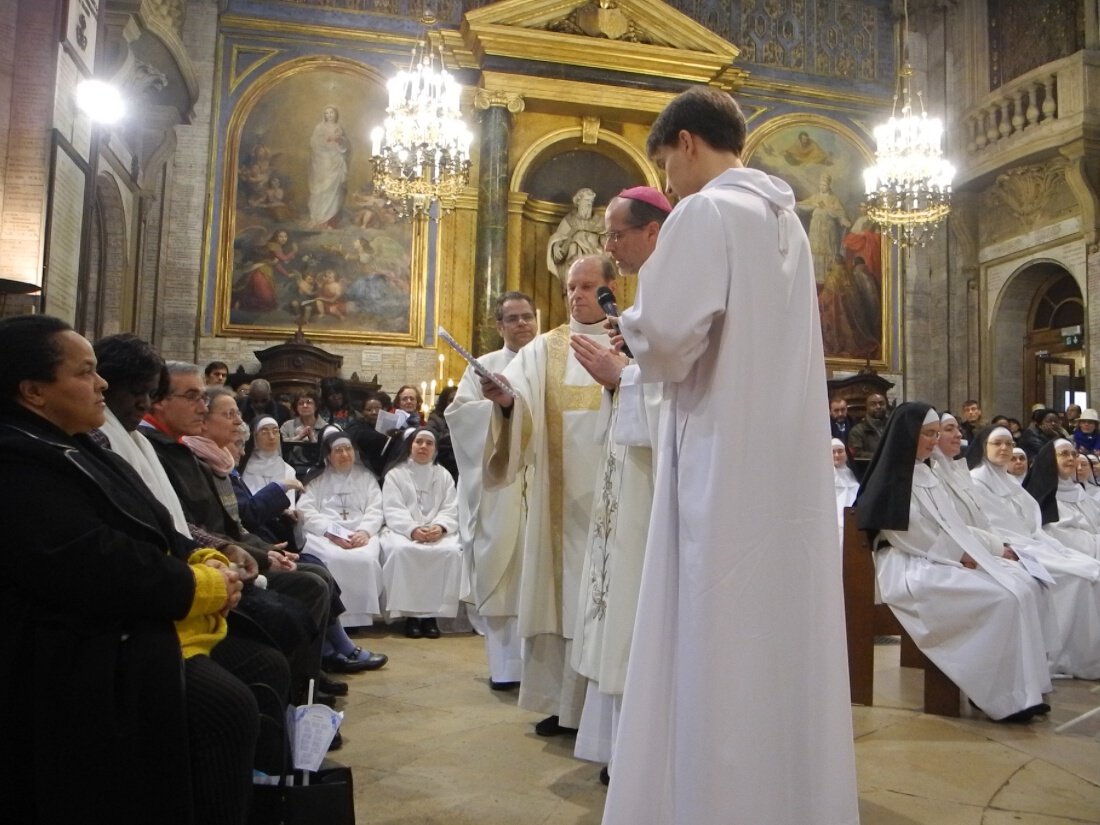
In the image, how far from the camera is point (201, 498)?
140 inches

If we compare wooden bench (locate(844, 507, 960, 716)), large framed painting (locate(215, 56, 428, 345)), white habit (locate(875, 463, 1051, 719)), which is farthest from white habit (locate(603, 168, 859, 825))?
large framed painting (locate(215, 56, 428, 345))

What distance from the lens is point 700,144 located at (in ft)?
7.70

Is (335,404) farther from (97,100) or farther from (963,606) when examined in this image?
(963,606)

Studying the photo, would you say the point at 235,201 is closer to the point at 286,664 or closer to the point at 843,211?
the point at 843,211

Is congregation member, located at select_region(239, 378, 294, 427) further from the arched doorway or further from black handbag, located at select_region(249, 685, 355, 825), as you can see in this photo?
the arched doorway

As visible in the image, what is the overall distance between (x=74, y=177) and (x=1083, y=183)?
11.8 m

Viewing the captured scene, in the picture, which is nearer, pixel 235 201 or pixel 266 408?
pixel 266 408

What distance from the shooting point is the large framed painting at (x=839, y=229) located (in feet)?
46.2

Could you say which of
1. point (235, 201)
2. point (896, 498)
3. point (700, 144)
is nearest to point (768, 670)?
point (700, 144)

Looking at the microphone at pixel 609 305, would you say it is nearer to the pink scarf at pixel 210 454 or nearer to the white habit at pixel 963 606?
the pink scarf at pixel 210 454

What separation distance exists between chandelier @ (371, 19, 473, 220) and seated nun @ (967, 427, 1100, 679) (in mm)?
6231

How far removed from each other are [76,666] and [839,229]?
1375cm

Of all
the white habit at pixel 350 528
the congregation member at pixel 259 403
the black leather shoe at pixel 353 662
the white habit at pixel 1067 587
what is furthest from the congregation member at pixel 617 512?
the congregation member at pixel 259 403

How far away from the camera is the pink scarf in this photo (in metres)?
3.82
